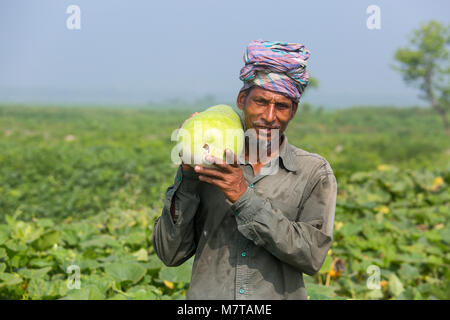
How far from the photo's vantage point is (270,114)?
1.61 meters

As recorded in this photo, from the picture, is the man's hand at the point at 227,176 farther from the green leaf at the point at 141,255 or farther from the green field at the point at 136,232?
the green leaf at the point at 141,255

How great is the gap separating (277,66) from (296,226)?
560mm

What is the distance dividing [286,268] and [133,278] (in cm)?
243

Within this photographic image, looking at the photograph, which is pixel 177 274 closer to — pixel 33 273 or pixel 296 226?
pixel 33 273

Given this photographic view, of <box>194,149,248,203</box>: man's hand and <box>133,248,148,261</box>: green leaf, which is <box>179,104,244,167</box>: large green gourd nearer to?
<box>194,149,248,203</box>: man's hand

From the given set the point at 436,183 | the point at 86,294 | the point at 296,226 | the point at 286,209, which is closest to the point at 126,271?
the point at 86,294

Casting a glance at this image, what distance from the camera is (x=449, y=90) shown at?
997 inches

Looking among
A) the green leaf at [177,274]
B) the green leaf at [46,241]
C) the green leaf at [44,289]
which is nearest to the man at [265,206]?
the green leaf at [177,274]

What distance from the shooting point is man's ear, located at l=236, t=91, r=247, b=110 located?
5.61 ft

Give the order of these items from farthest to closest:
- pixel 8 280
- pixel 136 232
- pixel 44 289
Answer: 1. pixel 136 232
2. pixel 44 289
3. pixel 8 280

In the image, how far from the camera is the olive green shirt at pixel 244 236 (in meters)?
1.59

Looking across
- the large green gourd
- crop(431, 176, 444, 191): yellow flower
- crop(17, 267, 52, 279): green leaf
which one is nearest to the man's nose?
the large green gourd

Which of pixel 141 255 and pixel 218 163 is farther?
pixel 141 255

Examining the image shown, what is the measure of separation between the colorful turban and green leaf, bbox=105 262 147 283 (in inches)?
102
